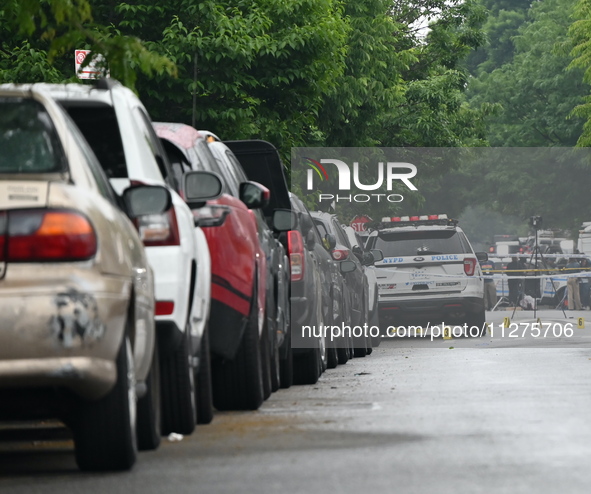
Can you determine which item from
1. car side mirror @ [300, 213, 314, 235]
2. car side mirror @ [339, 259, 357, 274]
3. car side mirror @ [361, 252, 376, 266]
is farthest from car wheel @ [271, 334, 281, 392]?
car side mirror @ [361, 252, 376, 266]

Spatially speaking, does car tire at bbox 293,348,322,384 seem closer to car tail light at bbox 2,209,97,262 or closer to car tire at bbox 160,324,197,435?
car tire at bbox 160,324,197,435

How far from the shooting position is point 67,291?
6.46 m

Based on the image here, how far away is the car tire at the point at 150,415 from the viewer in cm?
789

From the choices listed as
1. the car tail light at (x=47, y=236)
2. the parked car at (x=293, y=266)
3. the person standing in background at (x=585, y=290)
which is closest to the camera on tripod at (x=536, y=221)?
the person standing in background at (x=585, y=290)

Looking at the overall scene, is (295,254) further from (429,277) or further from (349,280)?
(429,277)

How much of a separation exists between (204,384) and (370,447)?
1897 mm

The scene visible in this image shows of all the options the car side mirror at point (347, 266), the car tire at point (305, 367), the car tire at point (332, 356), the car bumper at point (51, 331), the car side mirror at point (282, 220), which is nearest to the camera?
the car bumper at point (51, 331)

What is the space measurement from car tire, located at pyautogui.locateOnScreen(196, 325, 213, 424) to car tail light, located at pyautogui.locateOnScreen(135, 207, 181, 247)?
1.23 m

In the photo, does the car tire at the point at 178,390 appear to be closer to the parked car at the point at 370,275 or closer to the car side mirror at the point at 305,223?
the car side mirror at the point at 305,223

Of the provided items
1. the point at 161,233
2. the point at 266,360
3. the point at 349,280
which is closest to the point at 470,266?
the point at 349,280

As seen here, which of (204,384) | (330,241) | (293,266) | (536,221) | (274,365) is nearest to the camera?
(204,384)

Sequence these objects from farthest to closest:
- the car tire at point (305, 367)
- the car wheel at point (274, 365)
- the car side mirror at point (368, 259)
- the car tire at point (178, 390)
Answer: the car side mirror at point (368, 259) < the car tire at point (305, 367) < the car wheel at point (274, 365) < the car tire at point (178, 390)

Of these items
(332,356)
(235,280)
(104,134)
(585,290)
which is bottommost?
(585,290)

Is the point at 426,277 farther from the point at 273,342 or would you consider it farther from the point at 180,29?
the point at 273,342
